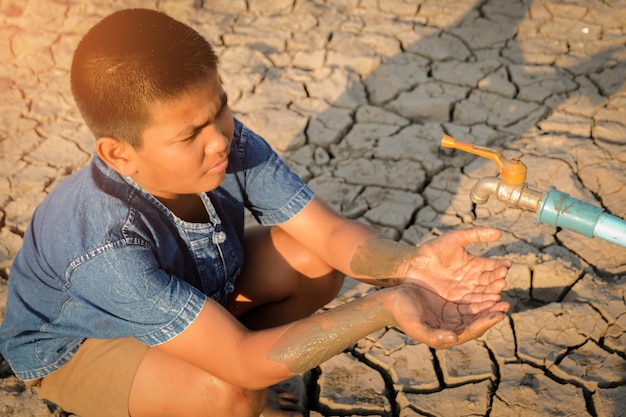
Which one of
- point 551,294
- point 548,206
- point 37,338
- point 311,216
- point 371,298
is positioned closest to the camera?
point 548,206

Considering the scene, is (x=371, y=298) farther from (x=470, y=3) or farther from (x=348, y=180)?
(x=470, y=3)

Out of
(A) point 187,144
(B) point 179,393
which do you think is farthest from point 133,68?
(B) point 179,393

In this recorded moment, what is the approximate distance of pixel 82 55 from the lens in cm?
163

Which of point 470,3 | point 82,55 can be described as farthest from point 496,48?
point 82,55

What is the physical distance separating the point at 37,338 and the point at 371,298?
91cm

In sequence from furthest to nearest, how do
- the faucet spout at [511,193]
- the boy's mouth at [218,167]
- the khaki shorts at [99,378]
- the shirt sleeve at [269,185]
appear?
the shirt sleeve at [269,185]
the khaki shorts at [99,378]
the boy's mouth at [218,167]
the faucet spout at [511,193]

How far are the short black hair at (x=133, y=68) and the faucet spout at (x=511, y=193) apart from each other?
0.72m

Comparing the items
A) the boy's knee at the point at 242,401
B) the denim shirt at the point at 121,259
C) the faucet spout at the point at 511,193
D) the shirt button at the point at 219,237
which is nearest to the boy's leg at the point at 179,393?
the boy's knee at the point at 242,401

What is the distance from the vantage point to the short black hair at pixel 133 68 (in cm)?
159

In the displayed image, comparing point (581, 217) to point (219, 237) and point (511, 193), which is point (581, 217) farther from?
point (219, 237)

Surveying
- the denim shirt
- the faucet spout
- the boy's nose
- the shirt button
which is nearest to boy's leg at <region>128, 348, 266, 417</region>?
the denim shirt

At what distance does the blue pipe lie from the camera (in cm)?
151

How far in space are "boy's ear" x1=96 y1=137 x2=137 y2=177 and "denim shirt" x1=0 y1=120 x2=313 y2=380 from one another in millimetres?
58

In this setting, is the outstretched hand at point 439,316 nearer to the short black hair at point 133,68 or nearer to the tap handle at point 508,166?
the tap handle at point 508,166
